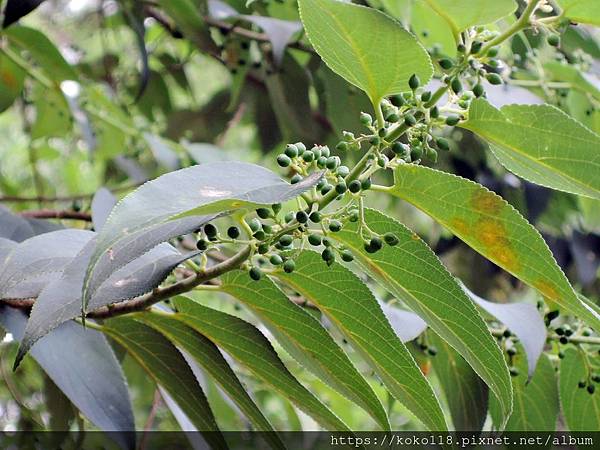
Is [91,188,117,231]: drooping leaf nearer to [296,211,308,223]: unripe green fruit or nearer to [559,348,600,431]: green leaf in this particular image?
[296,211,308,223]: unripe green fruit

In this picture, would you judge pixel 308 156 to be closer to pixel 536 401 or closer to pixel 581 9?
pixel 581 9

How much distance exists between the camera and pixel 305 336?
855 millimetres

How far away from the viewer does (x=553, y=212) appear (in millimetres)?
1971

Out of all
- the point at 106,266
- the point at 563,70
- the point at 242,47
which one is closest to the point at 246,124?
the point at 242,47

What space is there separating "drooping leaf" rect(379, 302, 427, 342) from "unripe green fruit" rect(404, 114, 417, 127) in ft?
0.99

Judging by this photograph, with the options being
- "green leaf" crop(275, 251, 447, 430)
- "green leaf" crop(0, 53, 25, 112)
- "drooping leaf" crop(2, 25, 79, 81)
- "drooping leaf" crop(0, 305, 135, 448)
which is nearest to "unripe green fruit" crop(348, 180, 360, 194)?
"green leaf" crop(275, 251, 447, 430)

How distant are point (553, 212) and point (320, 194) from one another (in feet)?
4.54

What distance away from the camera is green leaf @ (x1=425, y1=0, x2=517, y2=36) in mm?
722

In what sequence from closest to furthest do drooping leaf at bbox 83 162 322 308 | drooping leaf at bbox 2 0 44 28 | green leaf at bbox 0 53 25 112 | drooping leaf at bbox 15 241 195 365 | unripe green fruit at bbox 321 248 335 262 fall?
drooping leaf at bbox 83 162 322 308 < drooping leaf at bbox 15 241 195 365 < unripe green fruit at bbox 321 248 335 262 < drooping leaf at bbox 2 0 44 28 < green leaf at bbox 0 53 25 112

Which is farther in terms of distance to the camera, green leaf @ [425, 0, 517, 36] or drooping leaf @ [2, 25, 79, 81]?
drooping leaf @ [2, 25, 79, 81]

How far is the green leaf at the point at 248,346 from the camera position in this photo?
87 cm

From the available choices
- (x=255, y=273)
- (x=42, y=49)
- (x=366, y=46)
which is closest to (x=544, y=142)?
(x=366, y=46)

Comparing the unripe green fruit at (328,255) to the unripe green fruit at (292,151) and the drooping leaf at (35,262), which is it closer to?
the unripe green fruit at (292,151)

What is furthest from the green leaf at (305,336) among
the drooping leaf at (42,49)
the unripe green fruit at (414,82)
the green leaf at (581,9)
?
the drooping leaf at (42,49)
